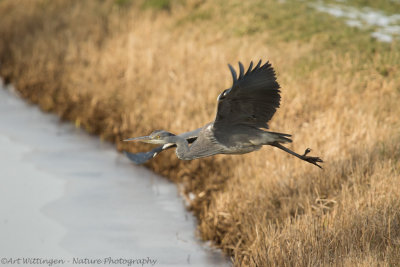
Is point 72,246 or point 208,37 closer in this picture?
point 72,246

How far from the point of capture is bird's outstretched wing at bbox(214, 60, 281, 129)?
3414 mm

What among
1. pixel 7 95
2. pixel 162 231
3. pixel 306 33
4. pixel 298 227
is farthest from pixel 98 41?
pixel 298 227

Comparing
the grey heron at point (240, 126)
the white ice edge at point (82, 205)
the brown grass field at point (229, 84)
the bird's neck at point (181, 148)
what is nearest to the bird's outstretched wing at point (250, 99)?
the grey heron at point (240, 126)

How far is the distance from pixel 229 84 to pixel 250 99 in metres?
4.25

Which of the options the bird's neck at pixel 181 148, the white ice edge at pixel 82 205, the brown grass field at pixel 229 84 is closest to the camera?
the bird's neck at pixel 181 148

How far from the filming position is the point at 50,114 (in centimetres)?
948

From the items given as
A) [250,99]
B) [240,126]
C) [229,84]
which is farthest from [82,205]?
[250,99]

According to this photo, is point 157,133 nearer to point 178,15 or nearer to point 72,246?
point 72,246

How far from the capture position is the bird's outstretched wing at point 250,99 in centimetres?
341

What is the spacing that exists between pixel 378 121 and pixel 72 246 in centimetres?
344

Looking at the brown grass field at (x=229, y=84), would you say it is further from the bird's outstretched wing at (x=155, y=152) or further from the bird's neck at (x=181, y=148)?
the bird's neck at (x=181, y=148)

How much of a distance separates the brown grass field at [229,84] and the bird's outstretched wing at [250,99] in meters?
1.34

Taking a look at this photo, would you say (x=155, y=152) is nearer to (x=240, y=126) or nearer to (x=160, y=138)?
(x=160, y=138)

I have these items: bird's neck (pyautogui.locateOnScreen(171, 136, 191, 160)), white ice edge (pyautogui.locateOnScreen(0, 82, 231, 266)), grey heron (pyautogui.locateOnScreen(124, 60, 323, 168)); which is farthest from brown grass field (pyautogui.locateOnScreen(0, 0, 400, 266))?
bird's neck (pyautogui.locateOnScreen(171, 136, 191, 160))
